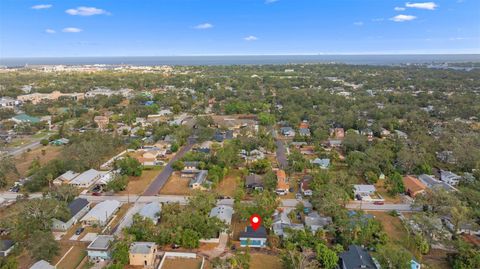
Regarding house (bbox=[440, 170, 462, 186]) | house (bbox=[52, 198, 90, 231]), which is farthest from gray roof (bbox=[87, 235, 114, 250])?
house (bbox=[440, 170, 462, 186])

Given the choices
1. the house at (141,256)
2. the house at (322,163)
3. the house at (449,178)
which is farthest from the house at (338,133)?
the house at (141,256)

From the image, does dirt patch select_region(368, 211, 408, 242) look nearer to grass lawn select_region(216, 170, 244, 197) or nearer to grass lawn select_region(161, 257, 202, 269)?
grass lawn select_region(216, 170, 244, 197)

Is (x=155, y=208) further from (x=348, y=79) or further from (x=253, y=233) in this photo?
(x=348, y=79)

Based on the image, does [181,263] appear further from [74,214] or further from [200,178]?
[200,178]

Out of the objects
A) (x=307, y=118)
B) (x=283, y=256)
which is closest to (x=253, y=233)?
(x=283, y=256)

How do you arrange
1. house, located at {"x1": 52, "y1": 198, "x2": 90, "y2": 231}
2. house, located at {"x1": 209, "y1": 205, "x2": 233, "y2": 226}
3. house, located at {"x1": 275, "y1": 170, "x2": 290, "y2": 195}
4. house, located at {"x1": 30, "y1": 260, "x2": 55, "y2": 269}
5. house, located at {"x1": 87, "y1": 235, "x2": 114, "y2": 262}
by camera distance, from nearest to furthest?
house, located at {"x1": 30, "y1": 260, "x2": 55, "y2": 269} < house, located at {"x1": 87, "y1": 235, "x2": 114, "y2": 262} < house, located at {"x1": 52, "y1": 198, "x2": 90, "y2": 231} < house, located at {"x1": 209, "y1": 205, "x2": 233, "y2": 226} < house, located at {"x1": 275, "y1": 170, "x2": 290, "y2": 195}
